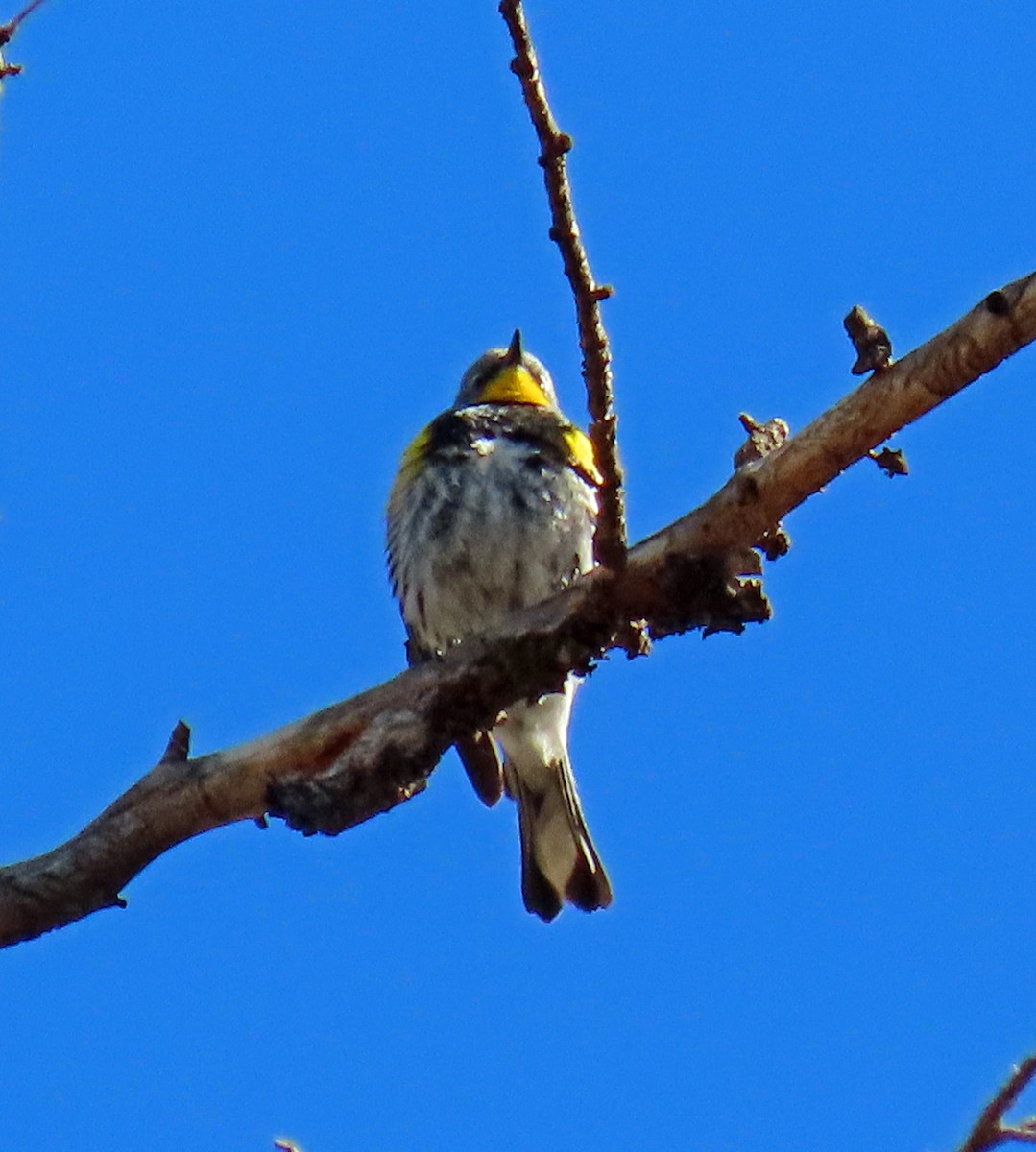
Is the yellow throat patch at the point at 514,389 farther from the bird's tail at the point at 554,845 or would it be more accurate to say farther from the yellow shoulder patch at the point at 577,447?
the bird's tail at the point at 554,845

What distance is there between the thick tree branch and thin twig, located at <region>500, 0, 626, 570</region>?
0.27m

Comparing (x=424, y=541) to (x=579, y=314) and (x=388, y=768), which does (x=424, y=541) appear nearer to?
(x=388, y=768)

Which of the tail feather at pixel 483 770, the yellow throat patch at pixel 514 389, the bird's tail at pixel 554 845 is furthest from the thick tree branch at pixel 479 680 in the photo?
the yellow throat patch at pixel 514 389

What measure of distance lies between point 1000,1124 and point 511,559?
4084 mm

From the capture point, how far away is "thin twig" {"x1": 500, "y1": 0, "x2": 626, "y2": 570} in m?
3.61

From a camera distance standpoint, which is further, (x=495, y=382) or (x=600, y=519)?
(x=495, y=382)

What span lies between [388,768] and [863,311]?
5.73ft

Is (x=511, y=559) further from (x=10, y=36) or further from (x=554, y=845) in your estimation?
(x=10, y=36)

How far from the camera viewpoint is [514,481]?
6.44 m

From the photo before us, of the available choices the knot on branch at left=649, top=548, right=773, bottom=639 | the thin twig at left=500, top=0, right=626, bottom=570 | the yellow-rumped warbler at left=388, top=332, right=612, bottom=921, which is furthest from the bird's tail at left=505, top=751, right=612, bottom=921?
the thin twig at left=500, top=0, right=626, bottom=570

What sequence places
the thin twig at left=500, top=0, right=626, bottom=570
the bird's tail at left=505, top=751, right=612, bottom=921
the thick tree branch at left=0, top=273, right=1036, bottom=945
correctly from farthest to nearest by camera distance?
the bird's tail at left=505, top=751, right=612, bottom=921
the thick tree branch at left=0, top=273, right=1036, bottom=945
the thin twig at left=500, top=0, right=626, bottom=570

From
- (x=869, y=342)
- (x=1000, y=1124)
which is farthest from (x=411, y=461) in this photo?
(x=1000, y=1124)

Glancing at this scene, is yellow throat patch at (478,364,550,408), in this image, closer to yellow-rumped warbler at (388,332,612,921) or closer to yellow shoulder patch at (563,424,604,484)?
yellow-rumped warbler at (388,332,612,921)

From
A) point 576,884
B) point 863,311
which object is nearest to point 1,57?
point 863,311
